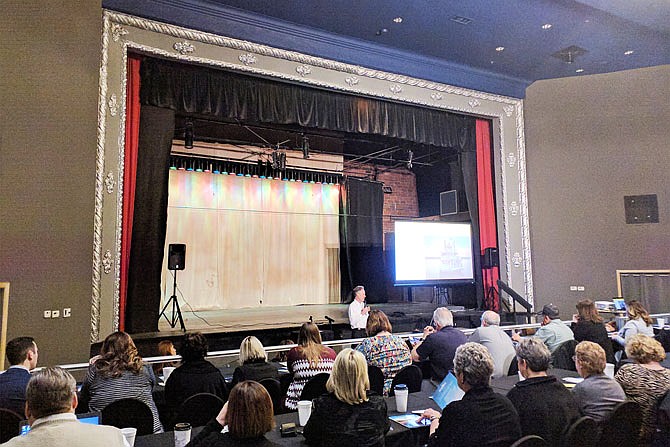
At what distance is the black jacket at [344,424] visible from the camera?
2047 millimetres

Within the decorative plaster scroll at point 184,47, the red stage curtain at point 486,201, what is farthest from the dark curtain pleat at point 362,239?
the decorative plaster scroll at point 184,47

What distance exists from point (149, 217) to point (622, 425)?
5.37 meters

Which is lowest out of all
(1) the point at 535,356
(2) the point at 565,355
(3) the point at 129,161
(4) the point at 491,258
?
(2) the point at 565,355

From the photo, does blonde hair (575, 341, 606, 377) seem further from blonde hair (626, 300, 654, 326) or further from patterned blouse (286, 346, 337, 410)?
blonde hair (626, 300, 654, 326)

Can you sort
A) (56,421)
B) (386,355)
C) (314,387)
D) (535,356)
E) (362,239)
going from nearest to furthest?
(56,421) → (535,356) → (314,387) → (386,355) → (362,239)

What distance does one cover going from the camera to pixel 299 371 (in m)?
3.30

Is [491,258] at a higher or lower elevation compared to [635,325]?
higher

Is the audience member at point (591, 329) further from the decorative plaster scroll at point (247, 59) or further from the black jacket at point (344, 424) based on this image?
the decorative plaster scroll at point (247, 59)

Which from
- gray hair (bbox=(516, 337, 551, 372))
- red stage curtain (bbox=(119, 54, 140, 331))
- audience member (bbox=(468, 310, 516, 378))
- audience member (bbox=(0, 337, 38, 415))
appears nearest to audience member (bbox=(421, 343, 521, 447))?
gray hair (bbox=(516, 337, 551, 372))

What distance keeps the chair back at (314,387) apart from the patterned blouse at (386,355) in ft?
1.82

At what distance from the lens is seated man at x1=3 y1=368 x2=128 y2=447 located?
1.53 meters

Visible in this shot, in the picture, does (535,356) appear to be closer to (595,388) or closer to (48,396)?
(595,388)

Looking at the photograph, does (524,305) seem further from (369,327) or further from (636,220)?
(369,327)

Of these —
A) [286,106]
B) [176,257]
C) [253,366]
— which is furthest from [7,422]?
[176,257]
